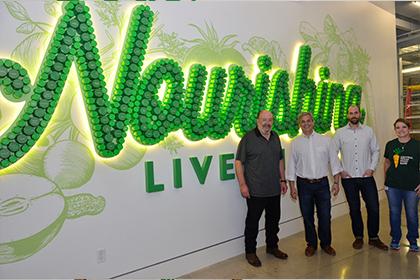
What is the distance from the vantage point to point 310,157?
12.9ft

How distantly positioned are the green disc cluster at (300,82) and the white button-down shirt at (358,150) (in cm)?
73

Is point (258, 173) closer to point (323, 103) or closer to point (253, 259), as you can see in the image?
point (253, 259)

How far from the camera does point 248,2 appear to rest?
426cm

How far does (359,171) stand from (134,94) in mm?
2591

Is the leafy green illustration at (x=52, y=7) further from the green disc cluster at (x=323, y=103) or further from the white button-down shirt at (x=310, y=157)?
the green disc cluster at (x=323, y=103)

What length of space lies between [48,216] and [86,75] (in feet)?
3.75

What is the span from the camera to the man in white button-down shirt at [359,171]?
411 centimetres

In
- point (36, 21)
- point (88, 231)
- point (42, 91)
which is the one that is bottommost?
point (88, 231)

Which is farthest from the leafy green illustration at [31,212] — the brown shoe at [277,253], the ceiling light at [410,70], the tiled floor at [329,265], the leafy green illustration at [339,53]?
the ceiling light at [410,70]

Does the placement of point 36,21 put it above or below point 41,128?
above

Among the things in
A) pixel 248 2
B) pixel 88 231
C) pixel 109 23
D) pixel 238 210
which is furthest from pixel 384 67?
pixel 88 231

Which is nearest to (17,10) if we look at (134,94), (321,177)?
(134,94)

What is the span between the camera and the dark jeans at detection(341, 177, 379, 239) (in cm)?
411

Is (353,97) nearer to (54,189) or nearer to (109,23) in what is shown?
(109,23)
